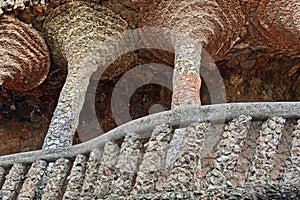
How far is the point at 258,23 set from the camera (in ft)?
15.2

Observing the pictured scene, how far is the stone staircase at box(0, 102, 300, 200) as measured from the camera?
2258 mm

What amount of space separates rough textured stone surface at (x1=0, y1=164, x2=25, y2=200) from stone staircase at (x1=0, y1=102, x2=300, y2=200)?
1.14 ft

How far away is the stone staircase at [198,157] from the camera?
88.9 inches

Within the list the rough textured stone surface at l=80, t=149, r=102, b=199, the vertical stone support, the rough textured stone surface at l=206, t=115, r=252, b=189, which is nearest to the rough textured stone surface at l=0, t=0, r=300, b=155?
the vertical stone support

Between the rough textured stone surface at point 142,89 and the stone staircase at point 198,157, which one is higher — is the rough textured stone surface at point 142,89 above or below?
above

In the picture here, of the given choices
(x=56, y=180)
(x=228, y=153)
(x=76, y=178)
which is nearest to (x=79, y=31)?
(x=56, y=180)

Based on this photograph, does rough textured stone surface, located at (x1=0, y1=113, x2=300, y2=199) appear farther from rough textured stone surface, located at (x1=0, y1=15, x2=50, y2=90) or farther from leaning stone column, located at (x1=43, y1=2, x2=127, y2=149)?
rough textured stone surface, located at (x1=0, y1=15, x2=50, y2=90)

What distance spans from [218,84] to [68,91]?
223 centimetres

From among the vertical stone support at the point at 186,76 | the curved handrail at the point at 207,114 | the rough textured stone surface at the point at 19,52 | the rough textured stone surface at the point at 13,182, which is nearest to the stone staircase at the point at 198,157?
the curved handrail at the point at 207,114

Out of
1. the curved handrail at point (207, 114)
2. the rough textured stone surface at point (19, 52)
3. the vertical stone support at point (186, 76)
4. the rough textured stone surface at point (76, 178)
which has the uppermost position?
the rough textured stone surface at point (19, 52)

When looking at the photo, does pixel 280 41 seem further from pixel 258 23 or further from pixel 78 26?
pixel 78 26

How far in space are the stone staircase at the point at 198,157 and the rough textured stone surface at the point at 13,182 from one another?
13.6 inches

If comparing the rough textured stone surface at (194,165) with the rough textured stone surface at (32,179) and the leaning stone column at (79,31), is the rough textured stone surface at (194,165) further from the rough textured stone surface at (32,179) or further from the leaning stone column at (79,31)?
the leaning stone column at (79,31)

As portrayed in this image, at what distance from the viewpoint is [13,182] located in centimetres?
317
